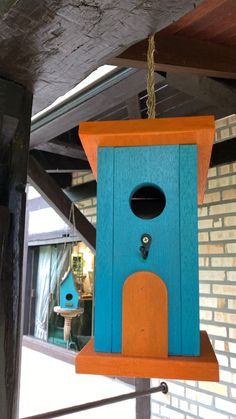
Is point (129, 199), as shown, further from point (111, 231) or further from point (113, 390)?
point (113, 390)

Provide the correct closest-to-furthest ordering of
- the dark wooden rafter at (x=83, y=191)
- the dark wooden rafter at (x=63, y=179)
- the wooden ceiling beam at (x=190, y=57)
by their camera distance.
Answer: the wooden ceiling beam at (x=190, y=57), the dark wooden rafter at (x=83, y=191), the dark wooden rafter at (x=63, y=179)

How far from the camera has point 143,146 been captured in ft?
2.91

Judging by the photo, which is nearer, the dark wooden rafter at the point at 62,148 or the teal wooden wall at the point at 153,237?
the teal wooden wall at the point at 153,237

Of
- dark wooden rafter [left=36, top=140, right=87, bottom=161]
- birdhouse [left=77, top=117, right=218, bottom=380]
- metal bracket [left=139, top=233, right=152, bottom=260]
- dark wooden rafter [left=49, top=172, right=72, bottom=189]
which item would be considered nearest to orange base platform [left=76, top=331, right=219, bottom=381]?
birdhouse [left=77, top=117, right=218, bottom=380]

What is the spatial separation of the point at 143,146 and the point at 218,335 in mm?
2383

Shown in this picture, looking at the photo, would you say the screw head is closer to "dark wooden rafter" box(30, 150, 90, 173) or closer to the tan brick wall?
the tan brick wall

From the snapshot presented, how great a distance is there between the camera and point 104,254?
2.81 feet

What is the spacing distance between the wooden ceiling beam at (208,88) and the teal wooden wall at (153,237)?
3.48 feet

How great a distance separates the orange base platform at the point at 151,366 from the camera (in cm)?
71

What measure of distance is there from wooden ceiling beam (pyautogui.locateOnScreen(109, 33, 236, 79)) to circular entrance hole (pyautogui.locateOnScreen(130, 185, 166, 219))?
2.33 ft

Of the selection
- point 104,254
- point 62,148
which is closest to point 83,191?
point 62,148

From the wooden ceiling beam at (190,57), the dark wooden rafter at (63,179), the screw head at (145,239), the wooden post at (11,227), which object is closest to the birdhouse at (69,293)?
the dark wooden rafter at (63,179)

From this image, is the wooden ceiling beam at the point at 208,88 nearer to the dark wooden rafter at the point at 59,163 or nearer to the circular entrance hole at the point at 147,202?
the circular entrance hole at the point at 147,202

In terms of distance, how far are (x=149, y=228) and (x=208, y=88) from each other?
1358mm
